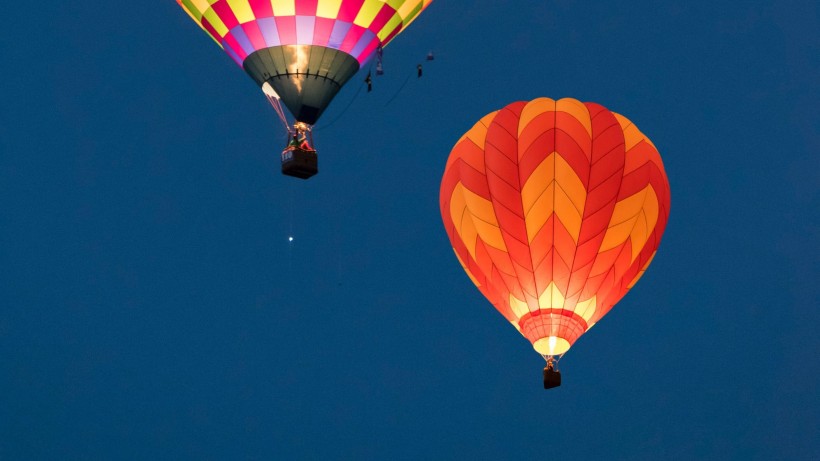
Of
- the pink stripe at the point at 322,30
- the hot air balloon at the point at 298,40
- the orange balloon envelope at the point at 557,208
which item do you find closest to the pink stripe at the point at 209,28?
the hot air balloon at the point at 298,40

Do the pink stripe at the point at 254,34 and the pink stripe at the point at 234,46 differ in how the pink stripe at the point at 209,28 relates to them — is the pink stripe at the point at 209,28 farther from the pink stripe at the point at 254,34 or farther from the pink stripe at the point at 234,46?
the pink stripe at the point at 254,34

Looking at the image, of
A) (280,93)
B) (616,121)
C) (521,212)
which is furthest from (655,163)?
(280,93)

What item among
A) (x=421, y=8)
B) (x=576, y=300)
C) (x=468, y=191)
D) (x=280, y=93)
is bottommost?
(x=576, y=300)

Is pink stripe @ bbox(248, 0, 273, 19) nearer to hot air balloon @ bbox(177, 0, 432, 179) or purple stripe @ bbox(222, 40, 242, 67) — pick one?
hot air balloon @ bbox(177, 0, 432, 179)

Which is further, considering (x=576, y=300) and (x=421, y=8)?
(x=421, y=8)

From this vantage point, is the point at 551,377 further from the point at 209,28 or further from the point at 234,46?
the point at 209,28

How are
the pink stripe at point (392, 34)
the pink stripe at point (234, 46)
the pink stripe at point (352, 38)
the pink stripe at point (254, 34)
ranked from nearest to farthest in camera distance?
1. the pink stripe at point (254, 34)
2. the pink stripe at point (352, 38)
3. the pink stripe at point (234, 46)
4. the pink stripe at point (392, 34)

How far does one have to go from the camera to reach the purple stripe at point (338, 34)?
14.4 meters

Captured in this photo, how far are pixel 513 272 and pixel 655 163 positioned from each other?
199 cm

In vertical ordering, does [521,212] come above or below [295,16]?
below

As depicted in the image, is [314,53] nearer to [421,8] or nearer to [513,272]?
[421,8]

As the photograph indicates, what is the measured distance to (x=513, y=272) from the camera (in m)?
14.5

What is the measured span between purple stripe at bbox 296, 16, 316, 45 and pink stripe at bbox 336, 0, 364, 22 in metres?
0.30

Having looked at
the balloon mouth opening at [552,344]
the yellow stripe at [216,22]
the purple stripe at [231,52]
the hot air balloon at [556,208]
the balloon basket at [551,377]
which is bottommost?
the balloon basket at [551,377]
